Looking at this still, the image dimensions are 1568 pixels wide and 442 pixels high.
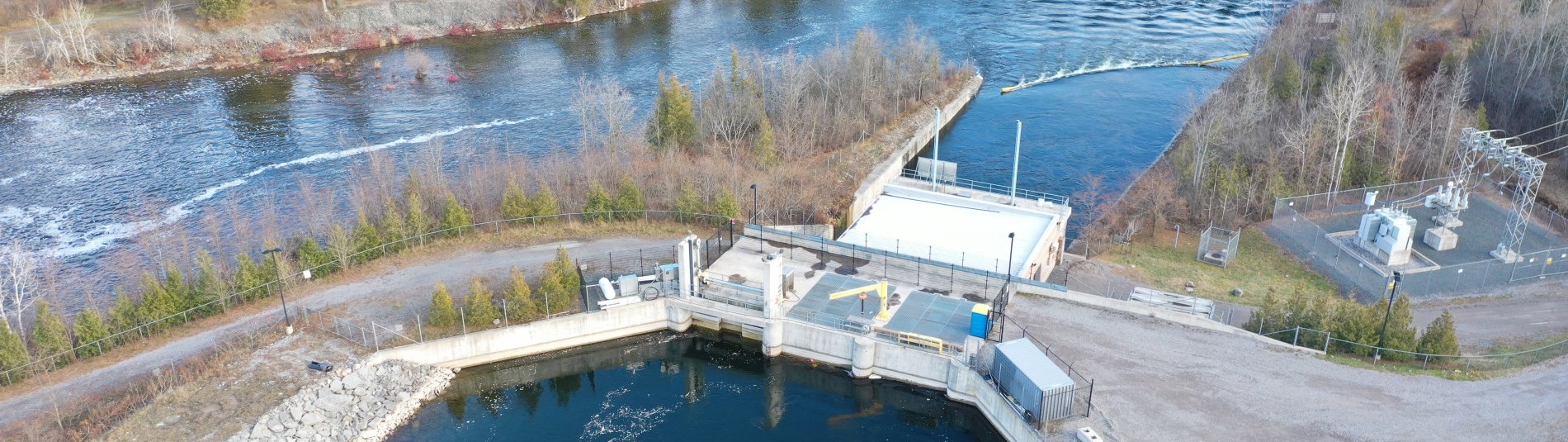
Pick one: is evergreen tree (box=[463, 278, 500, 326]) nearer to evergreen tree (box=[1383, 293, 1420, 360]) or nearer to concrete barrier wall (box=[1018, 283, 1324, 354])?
concrete barrier wall (box=[1018, 283, 1324, 354])

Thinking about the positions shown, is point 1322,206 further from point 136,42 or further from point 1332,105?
point 136,42

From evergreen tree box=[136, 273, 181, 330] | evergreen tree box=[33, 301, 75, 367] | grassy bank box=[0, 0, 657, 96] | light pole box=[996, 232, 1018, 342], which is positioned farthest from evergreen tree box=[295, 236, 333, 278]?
grassy bank box=[0, 0, 657, 96]

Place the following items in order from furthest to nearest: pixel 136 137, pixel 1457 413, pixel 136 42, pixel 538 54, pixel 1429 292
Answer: pixel 538 54
pixel 136 42
pixel 136 137
pixel 1429 292
pixel 1457 413

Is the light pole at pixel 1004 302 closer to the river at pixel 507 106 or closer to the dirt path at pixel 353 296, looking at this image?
the dirt path at pixel 353 296

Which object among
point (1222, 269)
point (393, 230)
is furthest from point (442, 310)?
point (1222, 269)

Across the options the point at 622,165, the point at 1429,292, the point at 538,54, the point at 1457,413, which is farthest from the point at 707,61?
the point at 1457,413

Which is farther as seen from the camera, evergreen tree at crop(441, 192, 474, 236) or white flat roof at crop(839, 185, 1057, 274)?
evergreen tree at crop(441, 192, 474, 236)
